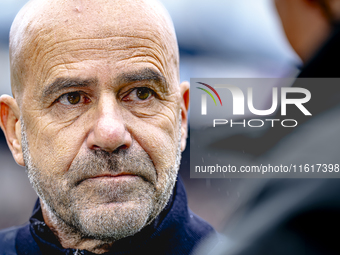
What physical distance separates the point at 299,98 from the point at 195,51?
356 centimetres

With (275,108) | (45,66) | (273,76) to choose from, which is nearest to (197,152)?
(275,108)

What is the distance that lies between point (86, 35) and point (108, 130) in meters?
0.54

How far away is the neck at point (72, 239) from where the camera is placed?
2.23 m

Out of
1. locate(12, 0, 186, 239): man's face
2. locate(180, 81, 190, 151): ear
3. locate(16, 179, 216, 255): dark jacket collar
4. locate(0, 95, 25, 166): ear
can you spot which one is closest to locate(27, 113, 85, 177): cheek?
locate(12, 0, 186, 239): man's face

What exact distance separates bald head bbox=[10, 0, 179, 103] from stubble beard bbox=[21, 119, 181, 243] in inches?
21.8

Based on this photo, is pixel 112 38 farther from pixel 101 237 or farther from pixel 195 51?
pixel 195 51

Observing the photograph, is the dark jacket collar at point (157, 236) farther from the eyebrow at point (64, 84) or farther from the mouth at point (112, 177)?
the eyebrow at point (64, 84)

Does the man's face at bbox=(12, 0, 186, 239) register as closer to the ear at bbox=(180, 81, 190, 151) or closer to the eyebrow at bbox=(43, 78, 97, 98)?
the eyebrow at bbox=(43, 78, 97, 98)

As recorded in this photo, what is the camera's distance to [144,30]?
2121mm

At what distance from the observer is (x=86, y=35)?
2.00 m

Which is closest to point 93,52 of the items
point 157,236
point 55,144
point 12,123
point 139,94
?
point 139,94

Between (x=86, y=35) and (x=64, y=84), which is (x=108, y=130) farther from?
(x=86, y=35)

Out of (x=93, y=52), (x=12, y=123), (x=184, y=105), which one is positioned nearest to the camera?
(x=93, y=52)

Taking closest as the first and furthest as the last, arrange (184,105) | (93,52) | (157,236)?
1. (93,52)
2. (157,236)
3. (184,105)
